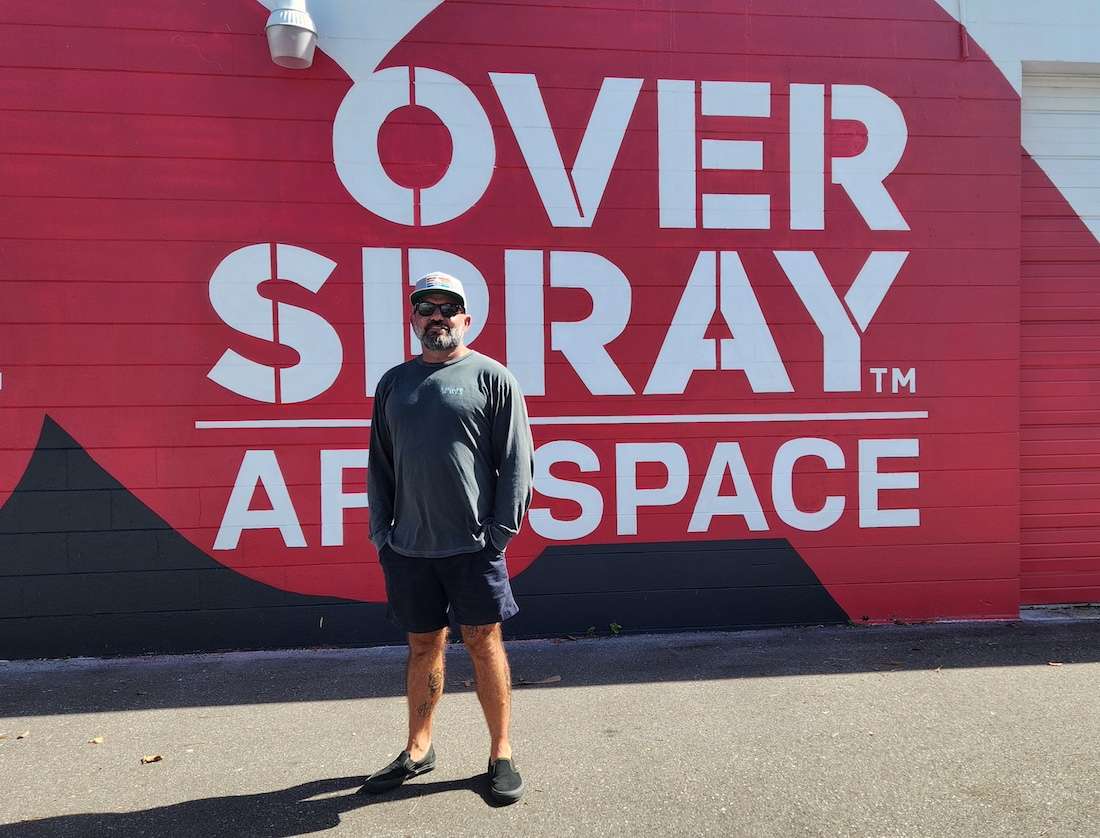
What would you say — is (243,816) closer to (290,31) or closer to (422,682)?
(422,682)

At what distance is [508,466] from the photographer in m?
3.14

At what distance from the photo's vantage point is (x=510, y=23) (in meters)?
4.98

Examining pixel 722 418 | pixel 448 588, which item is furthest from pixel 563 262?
pixel 448 588

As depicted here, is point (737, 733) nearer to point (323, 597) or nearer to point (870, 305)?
point (323, 597)

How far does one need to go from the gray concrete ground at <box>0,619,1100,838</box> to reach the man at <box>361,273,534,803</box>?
0.33 m

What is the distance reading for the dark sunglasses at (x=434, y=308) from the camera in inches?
124

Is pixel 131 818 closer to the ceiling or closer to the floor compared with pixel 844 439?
closer to the floor

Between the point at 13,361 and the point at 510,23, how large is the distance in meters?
3.52

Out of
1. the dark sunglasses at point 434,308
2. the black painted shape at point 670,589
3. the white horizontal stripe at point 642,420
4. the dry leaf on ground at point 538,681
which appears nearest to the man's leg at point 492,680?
the dry leaf on ground at point 538,681

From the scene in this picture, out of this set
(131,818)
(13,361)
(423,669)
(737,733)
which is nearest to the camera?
(131,818)

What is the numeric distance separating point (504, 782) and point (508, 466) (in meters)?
1.21

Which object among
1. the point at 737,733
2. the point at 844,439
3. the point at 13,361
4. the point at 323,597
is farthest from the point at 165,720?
the point at 844,439

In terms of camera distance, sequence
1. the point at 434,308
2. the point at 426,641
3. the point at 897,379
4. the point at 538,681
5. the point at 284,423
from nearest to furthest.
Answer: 1. the point at 434,308
2. the point at 426,641
3. the point at 538,681
4. the point at 284,423
5. the point at 897,379

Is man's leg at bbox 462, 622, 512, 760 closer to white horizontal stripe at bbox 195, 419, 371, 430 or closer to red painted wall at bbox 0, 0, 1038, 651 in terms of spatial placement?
red painted wall at bbox 0, 0, 1038, 651
